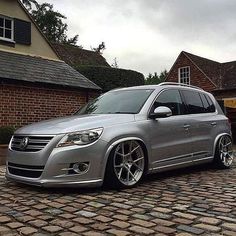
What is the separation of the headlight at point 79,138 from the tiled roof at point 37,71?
7077 mm

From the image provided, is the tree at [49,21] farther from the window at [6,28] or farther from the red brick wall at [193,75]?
the window at [6,28]

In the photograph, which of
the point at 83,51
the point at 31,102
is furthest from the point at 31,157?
the point at 83,51

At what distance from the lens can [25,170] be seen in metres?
5.23

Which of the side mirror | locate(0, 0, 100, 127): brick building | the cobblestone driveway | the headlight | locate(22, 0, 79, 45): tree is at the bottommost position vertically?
the cobblestone driveway

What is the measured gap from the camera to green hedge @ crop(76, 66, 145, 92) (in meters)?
19.8

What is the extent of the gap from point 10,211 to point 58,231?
1.00m

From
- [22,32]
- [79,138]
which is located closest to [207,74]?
[22,32]

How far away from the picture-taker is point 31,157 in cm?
509

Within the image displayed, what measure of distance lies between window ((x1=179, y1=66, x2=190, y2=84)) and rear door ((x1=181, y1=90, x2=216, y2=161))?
23729mm

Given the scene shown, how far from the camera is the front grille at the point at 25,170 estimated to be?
505cm

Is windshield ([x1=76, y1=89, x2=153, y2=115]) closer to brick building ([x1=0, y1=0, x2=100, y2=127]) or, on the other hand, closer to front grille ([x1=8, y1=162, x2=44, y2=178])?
front grille ([x1=8, y1=162, x2=44, y2=178])

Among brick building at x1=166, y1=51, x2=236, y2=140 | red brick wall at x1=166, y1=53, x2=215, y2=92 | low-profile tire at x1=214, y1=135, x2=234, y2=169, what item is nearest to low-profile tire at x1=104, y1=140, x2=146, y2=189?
low-profile tire at x1=214, y1=135, x2=234, y2=169

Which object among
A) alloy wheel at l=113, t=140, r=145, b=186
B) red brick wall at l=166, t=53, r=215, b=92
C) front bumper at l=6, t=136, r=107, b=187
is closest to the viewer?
front bumper at l=6, t=136, r=107, b=187

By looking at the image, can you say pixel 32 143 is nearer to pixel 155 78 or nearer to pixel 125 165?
pixel 125 165
